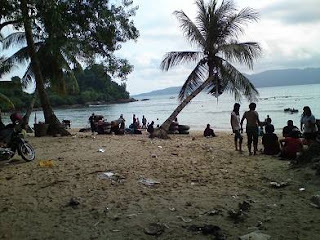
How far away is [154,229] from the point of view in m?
4.41

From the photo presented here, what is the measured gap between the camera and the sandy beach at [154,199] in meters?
4.40

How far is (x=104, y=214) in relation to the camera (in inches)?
195

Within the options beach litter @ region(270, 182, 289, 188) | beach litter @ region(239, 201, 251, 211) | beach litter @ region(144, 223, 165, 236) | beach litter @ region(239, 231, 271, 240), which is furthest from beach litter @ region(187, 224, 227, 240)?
beach litter @ region(270, 182, 289, 188)

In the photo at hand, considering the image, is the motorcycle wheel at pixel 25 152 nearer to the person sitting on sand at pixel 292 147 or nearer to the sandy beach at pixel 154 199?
the sandy beach at pixel 154 199

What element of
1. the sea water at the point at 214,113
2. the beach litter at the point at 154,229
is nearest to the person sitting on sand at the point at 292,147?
the beach litter at the point at 154,229

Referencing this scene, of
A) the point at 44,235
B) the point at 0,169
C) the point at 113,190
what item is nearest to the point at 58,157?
the point at 0,169

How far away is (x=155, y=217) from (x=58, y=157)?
5.45 meters

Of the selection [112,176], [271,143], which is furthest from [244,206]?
[271,143]

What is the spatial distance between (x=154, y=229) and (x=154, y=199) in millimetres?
1158

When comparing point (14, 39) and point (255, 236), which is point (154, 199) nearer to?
point (255, 236)

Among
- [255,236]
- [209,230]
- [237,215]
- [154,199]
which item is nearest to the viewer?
[255,236]

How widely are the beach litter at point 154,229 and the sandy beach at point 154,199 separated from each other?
12 millimetres

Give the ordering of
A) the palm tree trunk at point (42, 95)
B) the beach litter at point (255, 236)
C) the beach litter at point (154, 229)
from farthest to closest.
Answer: the palm tree trunk at point (42, 95) → the beach litter at point (154, 229) → the beach litter at point (255, 236)

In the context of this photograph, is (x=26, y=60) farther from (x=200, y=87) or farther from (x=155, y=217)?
(x=155, y=217)
